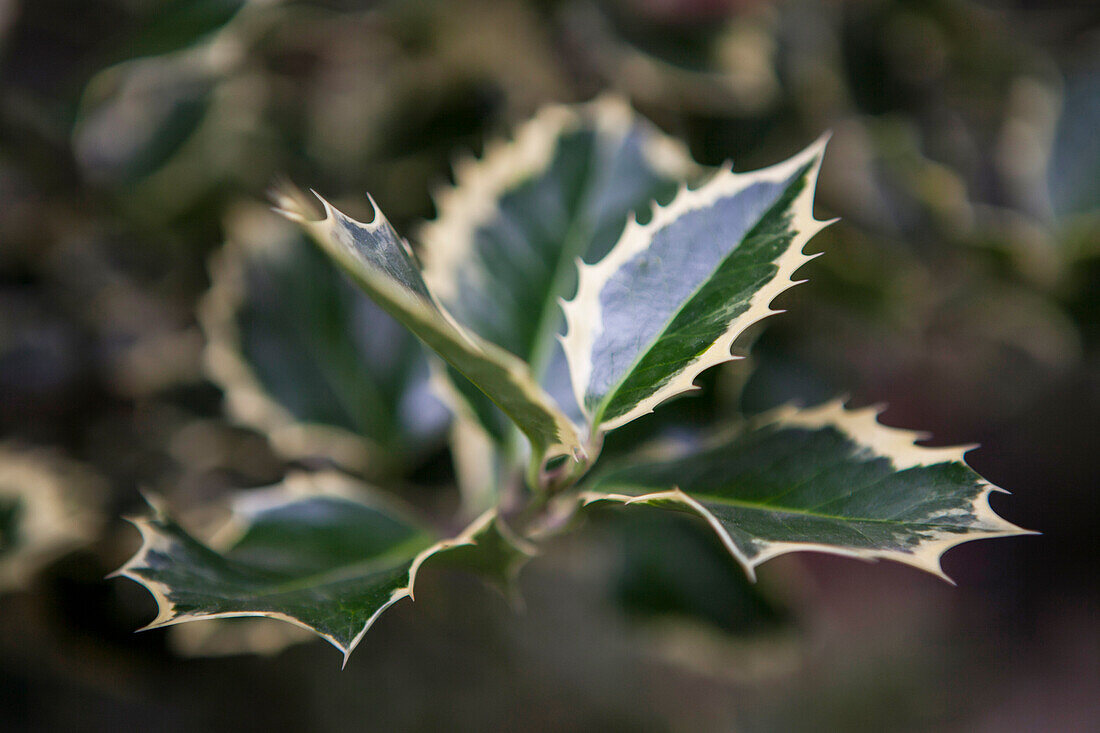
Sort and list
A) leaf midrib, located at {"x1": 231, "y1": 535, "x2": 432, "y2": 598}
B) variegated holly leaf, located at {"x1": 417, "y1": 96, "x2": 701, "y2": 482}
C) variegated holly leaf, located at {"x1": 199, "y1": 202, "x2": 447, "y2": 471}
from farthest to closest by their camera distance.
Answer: variegated holly leaf, located at {"x1": 199, "y1": 202, "x2": 447, "y2": 471}, variegated holly leaf, located at {"x1": 417, "y1": 96, "x2": 701, "y2": 482}, leaf midrib, located at {"x1": 231, "y1": 535, "x2": 432, "y2": 598}

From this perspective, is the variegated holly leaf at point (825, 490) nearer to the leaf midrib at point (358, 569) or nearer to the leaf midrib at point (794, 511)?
the leaf midrib at point (794, 511)

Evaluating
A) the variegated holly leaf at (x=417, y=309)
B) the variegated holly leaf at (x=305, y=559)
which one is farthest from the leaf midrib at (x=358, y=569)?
the variegated holly leaf at (x=417, y=309)

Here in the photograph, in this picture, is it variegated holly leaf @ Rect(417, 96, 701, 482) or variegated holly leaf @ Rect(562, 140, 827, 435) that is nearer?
variegated holly leaf @ Rect(562, 140, 827, 435)

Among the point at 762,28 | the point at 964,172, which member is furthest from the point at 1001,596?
the point at 762,28

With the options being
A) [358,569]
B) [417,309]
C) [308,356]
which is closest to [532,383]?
[417,309]

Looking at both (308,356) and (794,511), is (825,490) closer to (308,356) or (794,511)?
(794,511)

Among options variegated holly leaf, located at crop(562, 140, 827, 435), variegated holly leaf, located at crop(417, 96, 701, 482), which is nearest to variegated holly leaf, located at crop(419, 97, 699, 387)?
variegated holly leaf, located at crop(417, 96, 701, 482)

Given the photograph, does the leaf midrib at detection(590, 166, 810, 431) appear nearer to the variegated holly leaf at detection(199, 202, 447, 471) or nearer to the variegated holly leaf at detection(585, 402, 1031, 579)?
the variegated holly leaf at detection(585, 402, 1031, 579)
